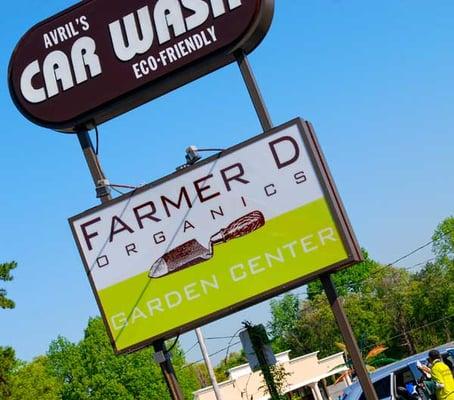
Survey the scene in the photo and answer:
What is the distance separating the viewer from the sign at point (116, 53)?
13977 mm

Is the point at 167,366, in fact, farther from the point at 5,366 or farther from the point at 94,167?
the point at 5,366

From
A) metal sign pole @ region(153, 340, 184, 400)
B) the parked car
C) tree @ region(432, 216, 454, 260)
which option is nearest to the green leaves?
tree @ region(432, 216, 454, 260)

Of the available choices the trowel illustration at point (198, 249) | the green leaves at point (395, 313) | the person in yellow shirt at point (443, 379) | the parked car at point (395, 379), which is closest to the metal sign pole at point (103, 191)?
the trowel illustration at point (198, 249)

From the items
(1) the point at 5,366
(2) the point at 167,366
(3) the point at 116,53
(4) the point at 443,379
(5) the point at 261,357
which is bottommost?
(4) the point at 443,379

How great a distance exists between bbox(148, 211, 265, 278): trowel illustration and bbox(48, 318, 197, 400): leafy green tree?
209ft

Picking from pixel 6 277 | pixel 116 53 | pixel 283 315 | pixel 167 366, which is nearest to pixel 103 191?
pixel 116 53

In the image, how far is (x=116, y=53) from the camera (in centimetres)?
1445

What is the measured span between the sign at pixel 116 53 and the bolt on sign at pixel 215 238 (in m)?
1.47

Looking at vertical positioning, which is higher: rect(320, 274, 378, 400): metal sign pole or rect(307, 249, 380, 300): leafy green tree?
rect(307, 249, 380, 300): leafy green tree

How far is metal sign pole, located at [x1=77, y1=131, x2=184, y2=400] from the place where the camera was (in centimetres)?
1427

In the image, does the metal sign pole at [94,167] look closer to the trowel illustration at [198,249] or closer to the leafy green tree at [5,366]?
the trowel illustration at [198,249]

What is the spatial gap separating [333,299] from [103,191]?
3.83 m

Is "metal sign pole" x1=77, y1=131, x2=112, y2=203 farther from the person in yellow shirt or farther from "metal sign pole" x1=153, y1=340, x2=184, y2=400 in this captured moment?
the person in yellow shirt

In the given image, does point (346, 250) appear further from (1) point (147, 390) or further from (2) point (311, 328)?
(2) point (311, 328)
